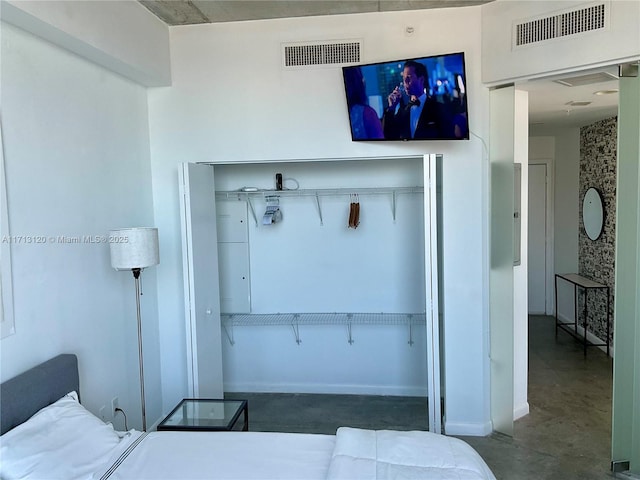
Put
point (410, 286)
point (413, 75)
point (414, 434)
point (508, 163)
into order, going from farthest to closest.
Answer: point (410, 286) → point (508, 163) → point (413, 75) → point (414, 434)

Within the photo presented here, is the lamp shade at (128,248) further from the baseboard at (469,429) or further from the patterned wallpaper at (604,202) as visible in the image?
the patterned wallpaper at (604,202)

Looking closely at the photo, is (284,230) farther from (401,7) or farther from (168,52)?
(401,7)

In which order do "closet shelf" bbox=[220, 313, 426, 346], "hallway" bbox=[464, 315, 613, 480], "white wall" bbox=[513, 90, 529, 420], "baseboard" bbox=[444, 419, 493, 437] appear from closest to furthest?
"hallway" bbox=[464, 315, 613, 480] → "baseboard" bbox=[444, 419, 493, 437] → "white wall" bbox=[513, 90, 529, 420] → "closet shelf" bbox=[220, 313, 426, 346]

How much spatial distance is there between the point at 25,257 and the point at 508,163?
2.91 meters

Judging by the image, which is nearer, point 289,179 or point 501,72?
point 501,72

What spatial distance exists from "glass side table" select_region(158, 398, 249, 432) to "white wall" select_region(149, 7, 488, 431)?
1.26 meters

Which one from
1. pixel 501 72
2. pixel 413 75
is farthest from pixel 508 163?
pixel 413 75

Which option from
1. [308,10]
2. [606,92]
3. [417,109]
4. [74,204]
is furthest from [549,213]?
[74,204]

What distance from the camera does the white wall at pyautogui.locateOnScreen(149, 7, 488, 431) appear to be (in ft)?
10.7

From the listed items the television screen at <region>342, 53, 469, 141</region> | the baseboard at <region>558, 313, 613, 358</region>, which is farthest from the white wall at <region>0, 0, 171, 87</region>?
the baseboard at <region>558, 313, 613, 358</region>

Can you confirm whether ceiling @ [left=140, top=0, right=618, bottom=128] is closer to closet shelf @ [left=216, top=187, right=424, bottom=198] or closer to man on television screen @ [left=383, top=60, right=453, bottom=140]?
man on television screen @ [left=383, top=60, right=453, bottom=140]

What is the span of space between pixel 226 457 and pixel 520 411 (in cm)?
249

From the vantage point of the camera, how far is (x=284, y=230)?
165 inches

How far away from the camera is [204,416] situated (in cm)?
296
